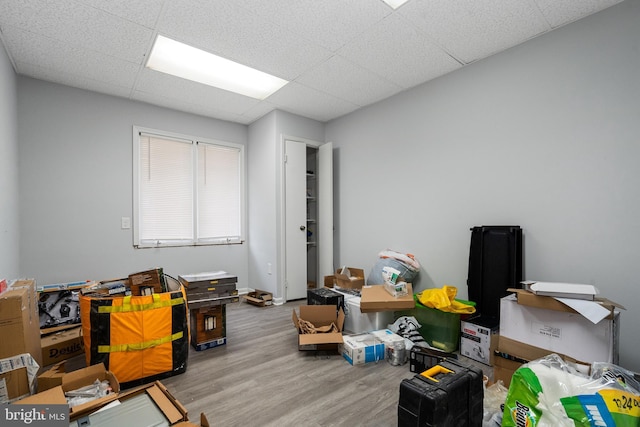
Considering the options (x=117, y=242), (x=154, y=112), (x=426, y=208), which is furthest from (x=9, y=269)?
(x=426, y=208)

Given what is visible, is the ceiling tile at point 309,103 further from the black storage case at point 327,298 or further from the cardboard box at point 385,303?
the cardboard box at point 385,303

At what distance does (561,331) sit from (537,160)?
1388 mm

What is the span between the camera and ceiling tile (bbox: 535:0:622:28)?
6.57 ft

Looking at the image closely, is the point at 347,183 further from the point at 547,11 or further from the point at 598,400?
the point at 598,400

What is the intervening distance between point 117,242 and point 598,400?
4.41 metres

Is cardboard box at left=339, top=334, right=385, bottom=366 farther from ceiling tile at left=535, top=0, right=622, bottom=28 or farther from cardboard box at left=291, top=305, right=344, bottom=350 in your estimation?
ceiling tile at left=535, top=0, right=622, bottom=28

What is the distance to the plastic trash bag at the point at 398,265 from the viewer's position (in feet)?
10.4

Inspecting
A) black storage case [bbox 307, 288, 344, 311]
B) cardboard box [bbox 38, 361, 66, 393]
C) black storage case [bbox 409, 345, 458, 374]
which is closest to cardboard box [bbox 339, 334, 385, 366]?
black storage case [bbox 409, 345, 458, 374]

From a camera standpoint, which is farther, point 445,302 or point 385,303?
→ point 385,303

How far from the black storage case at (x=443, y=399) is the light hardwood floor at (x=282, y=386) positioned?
0.43 meters

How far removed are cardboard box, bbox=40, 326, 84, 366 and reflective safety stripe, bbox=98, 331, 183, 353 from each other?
685 mm

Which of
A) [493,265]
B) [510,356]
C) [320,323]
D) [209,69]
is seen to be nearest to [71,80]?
[209,69]

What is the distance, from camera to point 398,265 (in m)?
3.21

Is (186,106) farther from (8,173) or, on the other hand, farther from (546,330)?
(546,330)
